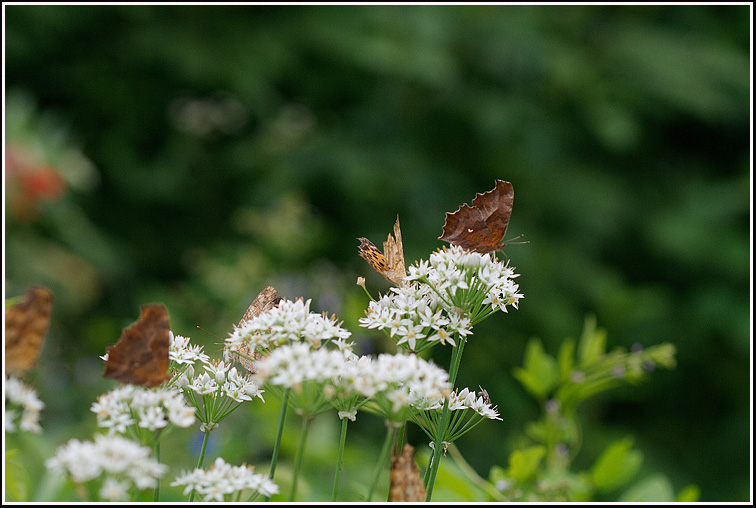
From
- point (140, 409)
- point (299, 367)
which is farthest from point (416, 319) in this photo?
point (140, 409)

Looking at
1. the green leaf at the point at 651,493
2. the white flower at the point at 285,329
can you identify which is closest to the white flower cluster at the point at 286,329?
the white flower at the point at 285,329

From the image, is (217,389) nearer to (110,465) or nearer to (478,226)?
(110,465)

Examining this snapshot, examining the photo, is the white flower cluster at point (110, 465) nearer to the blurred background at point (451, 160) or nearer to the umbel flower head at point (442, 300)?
the umbel flower head at point (442, 300)

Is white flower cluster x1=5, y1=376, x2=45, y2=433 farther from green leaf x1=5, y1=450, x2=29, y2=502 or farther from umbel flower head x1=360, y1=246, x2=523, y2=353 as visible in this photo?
umbel flower head x1=360, y1=246, x2=523, y2=353

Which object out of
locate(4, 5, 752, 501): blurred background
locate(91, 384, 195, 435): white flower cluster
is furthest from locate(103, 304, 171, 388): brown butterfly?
→ locate(4, 5, 752, 501): blurred background

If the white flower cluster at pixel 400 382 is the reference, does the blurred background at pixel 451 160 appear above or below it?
above

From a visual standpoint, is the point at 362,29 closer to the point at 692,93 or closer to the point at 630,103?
the point at 630,103
